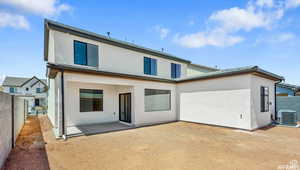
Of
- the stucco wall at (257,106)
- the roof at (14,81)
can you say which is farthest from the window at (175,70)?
the roof at (14,81)

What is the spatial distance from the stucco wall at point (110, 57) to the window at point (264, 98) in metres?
7.06

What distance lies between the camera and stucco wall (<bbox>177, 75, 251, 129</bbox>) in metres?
7.54

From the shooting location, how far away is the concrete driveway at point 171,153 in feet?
12.0

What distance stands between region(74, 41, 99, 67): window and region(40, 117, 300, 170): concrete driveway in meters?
4.78

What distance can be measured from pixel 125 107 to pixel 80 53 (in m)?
4.51

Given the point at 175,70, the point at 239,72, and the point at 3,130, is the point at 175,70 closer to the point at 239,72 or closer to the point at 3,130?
the point at 239,72

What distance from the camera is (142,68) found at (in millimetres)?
11531

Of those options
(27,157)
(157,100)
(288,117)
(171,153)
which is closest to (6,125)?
(27,157)

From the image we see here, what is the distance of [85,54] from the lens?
8.97 meters

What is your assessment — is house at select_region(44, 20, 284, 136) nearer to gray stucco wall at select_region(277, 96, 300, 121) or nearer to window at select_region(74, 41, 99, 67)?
window at select_region(74, 41, 99, 67)

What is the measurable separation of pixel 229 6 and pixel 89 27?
30.8 ft

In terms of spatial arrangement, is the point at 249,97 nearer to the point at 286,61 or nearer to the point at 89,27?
the point at 286,61

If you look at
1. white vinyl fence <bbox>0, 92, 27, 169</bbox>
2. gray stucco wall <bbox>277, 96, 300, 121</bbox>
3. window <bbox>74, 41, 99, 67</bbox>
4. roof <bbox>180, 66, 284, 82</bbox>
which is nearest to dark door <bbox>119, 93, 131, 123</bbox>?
window <bbox>74, 41, 99, 67</bbox>

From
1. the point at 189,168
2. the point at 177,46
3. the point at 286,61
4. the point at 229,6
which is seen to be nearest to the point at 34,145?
the point at 189,168
